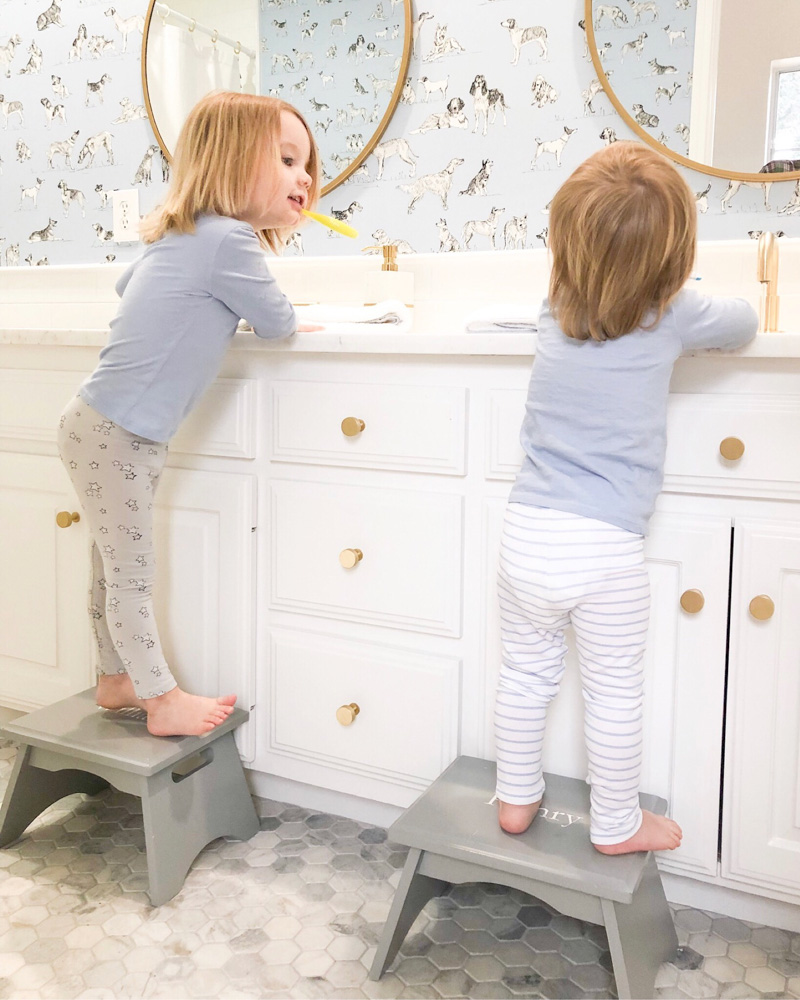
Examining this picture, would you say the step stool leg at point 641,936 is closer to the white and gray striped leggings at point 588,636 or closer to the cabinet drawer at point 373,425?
the white and gray striped leggings at point 588,636

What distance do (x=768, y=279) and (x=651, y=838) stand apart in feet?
2.66

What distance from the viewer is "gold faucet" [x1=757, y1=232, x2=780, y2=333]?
1.33 metres

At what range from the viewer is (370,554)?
139 centimetres

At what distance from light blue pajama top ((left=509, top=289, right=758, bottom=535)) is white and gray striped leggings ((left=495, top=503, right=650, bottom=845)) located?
31mm

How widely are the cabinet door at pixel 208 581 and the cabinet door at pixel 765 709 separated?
0.75m

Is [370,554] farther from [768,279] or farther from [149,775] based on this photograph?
[768,279]

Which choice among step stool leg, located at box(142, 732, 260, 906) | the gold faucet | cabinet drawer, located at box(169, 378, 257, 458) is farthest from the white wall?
step stool leg, located at box(142, 732, 260, 906)

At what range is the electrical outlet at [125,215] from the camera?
218 centimetres

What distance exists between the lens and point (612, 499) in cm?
109

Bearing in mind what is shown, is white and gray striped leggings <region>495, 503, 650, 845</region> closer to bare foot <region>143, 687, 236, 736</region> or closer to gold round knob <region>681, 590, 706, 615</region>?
gold round knob <region>681, 590, 706, 615</region>

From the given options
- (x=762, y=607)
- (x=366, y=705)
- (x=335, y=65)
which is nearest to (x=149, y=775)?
(x=366, y=705)

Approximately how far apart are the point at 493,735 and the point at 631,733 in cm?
26

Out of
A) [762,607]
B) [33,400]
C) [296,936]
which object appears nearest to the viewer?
[762,607]

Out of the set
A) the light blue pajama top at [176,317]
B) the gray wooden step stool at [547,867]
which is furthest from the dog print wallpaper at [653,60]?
the gray wooden step stool at [547,867]
